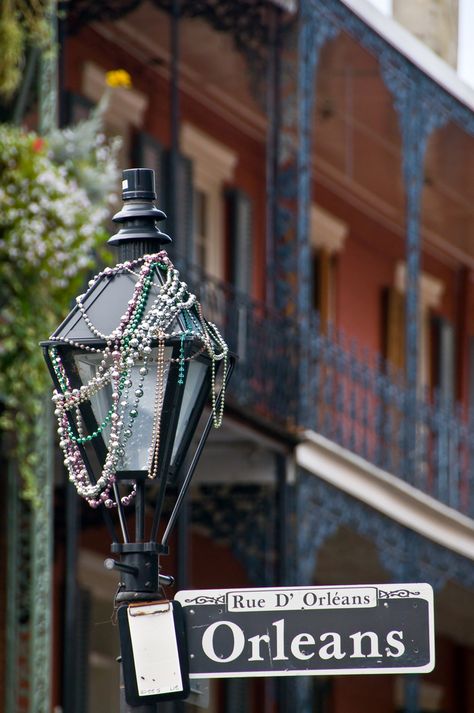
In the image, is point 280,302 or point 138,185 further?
point 280,302

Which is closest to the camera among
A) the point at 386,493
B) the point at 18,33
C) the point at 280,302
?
the point at 18,33

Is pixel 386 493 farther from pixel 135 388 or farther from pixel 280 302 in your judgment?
pixel 135 388

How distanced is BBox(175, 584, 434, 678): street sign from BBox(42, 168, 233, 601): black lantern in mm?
174

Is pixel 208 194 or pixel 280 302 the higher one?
pixel 208 194

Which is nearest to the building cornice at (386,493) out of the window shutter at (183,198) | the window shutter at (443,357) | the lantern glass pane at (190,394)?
the window shutter at (183,198)

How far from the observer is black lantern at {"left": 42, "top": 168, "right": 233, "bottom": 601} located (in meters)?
4.62

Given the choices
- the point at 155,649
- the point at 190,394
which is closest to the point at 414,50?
the point at 190,394

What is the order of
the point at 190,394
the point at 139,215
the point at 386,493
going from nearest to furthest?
1. the point at 190,394
2. the point at 139,215
3. the point at 386,493

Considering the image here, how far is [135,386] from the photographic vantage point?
183 inches

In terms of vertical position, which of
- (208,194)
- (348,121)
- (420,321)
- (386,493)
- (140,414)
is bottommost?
(140,414)

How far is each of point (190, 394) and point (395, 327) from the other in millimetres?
14342

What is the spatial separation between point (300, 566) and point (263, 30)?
350 centimetres

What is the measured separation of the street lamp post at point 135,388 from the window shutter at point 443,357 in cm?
1515

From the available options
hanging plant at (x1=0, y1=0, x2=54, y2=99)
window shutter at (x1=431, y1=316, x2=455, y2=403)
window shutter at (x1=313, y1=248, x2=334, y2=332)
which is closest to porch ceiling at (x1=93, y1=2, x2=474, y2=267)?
window shutter at (x1=313, y1=248, x2=334, y2=332)
